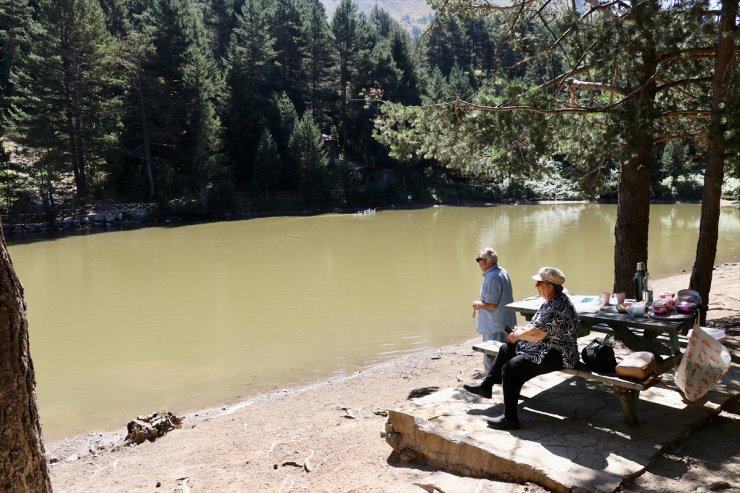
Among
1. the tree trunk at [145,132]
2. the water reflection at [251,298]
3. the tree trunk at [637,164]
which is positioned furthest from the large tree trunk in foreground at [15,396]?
the tree trunk at [145,132]

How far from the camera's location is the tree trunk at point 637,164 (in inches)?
246

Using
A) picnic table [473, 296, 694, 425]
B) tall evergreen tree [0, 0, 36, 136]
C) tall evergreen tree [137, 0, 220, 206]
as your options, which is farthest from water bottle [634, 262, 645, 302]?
tall evergreen tree [0, 0, 36, 136]

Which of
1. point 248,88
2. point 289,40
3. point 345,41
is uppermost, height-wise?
point 289,40

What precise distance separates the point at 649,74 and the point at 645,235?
1818 mm

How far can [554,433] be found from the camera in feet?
13.3

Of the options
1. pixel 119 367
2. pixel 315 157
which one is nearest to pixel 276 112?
pixel 315 157

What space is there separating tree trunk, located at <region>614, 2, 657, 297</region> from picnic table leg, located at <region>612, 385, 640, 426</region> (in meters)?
3.23

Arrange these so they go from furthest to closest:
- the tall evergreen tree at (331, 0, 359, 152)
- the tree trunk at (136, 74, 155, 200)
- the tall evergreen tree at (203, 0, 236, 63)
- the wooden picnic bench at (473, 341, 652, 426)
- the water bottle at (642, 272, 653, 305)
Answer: the tall evergreen tree at (203, 0, 236, 63)
the tall evergreen tree at (331, 0, 359, 152)
the tree trunk at (136, 74, 155, 200)
the water bottle at (642, 272, 653, 305)
the wooden picnic bench at (473, 341, 652, 426)

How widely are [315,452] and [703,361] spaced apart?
2.93m

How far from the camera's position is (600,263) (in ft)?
59.0

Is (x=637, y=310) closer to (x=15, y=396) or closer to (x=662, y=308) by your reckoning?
(x=662, y=308)

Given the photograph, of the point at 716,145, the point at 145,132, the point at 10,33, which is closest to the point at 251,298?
the point at 716,145

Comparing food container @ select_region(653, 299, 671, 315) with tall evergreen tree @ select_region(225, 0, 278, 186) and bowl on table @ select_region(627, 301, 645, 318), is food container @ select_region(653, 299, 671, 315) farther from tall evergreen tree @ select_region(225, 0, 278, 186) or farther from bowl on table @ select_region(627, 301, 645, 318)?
tall evergreen tree @ select_region(225, 0, 278, 186)

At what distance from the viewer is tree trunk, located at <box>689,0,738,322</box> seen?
5738 mm
